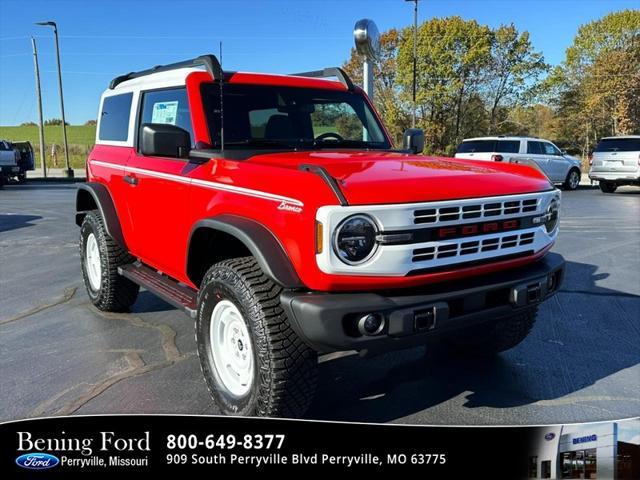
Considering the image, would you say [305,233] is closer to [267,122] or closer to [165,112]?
[267,122]

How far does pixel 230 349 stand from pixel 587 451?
187cm

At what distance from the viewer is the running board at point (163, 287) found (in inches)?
145

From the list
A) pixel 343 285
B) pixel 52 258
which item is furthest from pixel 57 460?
pixel 52 258

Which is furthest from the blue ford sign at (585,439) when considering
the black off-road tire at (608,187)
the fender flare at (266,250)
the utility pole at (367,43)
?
the black off-road tire at (608,187)

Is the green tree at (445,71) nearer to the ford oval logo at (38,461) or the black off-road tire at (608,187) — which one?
the black off-road tire at (608,187)

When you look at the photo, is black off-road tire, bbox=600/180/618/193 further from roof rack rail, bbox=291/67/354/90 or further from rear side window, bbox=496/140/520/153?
roof rack rail, bbox=291/67/354/90

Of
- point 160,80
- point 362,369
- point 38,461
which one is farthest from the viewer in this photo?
point 160,80

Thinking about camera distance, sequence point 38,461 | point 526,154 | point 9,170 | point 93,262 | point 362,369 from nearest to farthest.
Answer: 1. point 38,461
2. point 362,369
3. point 93,262
4. point 526,154
5. point 9,170

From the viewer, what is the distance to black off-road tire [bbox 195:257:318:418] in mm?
2783

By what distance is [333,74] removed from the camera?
191 inches

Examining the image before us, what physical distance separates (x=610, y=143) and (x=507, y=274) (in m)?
17.1

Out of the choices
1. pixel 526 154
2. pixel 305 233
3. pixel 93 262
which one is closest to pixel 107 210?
pixel 93 262

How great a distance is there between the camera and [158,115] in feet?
14.3

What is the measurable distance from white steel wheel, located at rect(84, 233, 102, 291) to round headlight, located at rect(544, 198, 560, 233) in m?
3.85
